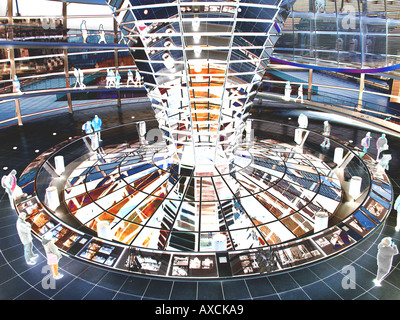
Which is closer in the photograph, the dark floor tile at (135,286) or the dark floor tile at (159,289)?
the dark floor tile at (159,289)

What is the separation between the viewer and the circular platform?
395 inches

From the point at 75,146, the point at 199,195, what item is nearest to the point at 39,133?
the point at 75,146

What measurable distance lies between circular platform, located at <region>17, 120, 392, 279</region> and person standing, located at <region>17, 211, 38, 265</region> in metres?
0.76

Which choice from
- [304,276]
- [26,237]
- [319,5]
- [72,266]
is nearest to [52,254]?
[72,266]

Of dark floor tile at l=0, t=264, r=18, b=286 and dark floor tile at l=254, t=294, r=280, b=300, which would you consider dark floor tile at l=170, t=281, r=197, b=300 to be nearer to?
dark floor tile at l=254, t=294, r=280, b=300

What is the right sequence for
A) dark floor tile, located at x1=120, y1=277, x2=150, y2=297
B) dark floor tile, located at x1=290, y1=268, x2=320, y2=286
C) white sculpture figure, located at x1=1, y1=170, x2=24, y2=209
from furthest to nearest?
white sculpture figure, located at x1=1, y1=170, x2=24, y2=209 < dark floor tile, located at x1=290, y1=268, x2=320, y2=286 < dark floor tile, located at x1=120, y1=277, x2=150, y2=297

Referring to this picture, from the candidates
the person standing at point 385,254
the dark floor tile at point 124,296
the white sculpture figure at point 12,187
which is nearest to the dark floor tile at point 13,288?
the dark floor tile at point 124,296

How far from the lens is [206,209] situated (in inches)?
497

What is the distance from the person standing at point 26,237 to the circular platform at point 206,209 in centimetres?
76

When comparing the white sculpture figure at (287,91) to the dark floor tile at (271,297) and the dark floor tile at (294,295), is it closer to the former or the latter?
the dark floor tile at (294,295)

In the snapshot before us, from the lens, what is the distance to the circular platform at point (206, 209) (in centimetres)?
1004

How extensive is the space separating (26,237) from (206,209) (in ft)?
19.3

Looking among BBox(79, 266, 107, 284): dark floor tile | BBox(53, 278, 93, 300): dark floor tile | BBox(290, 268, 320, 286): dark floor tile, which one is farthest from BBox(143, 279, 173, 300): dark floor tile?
BBox(290, 268, 320, 286): dark floor tile

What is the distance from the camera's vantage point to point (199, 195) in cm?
1312
